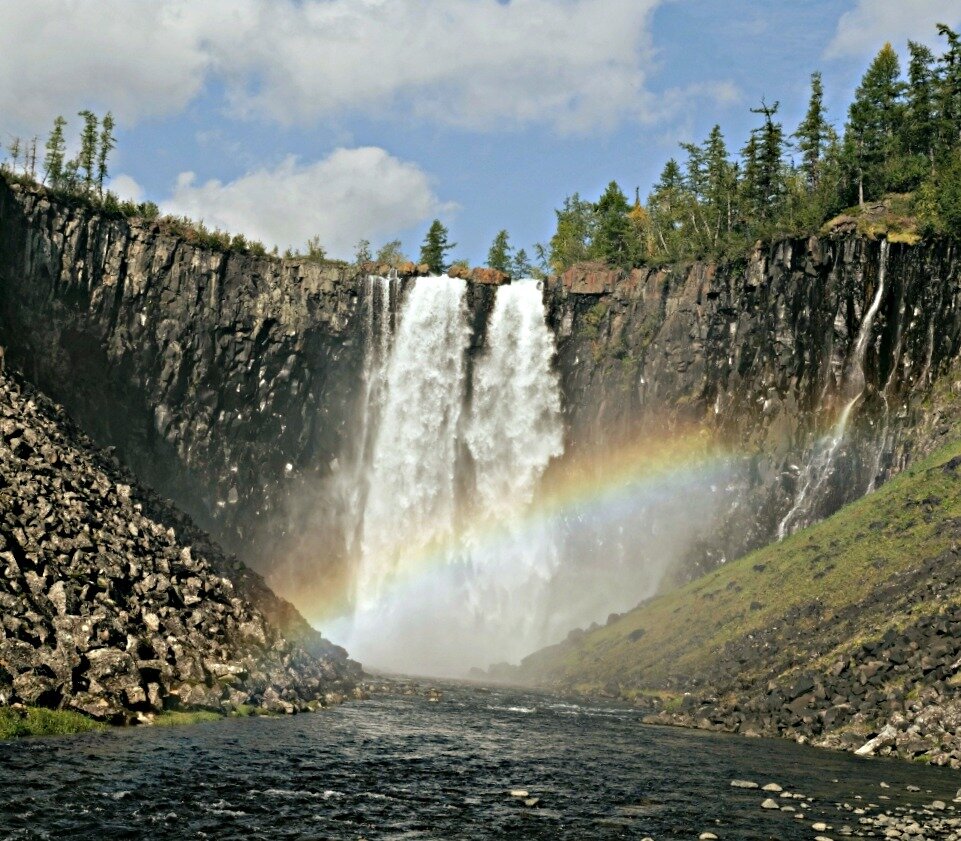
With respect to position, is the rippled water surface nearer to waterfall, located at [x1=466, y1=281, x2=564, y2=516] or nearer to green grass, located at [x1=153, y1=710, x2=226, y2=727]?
green grass, located at [x1=153, y1=710, x2=226, y2=727]

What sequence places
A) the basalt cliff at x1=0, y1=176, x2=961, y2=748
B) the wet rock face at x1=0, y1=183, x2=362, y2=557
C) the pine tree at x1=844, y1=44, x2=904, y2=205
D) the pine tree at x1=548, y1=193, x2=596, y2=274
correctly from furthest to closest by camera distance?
the pine tree at x1=548, y1=193, x2=596, y2=274, the pine tree at x1=844, y1=44, x2=904, y2=205, the wet rock face at x1=0, y1=183, x2=362, y2=557, the basalt cliff at x1=0, y1=176, x2=961, y2=748

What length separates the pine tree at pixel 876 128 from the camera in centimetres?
8581

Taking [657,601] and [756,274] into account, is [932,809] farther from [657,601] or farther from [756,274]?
[756,274]

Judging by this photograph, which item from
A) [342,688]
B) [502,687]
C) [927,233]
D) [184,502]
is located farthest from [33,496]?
[927,233]

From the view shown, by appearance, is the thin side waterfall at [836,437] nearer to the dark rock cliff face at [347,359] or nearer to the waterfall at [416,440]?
the dark rock cliff face at [347,359]

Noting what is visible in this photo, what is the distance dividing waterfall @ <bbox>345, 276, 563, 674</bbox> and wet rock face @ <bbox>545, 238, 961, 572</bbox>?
3.99 meters

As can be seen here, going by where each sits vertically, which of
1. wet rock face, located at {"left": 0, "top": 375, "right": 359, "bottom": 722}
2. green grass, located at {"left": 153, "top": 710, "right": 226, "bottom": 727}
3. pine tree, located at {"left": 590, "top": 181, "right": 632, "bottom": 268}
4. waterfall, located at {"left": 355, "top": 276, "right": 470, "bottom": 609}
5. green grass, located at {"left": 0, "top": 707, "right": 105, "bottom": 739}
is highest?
pine tree, located at {"left": 590, "top": 181, "right": 632, "bottom": 268}

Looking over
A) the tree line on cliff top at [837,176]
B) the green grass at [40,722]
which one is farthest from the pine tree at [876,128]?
the green grass at [40,722]

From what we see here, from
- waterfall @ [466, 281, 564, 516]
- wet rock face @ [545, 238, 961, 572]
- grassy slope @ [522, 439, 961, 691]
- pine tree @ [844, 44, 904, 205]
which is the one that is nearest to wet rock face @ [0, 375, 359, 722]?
grassy slope @ [522, 439, 961, 691]

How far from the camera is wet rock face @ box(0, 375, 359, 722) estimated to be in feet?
104

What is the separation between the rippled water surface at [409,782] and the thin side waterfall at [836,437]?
3723 centimetres

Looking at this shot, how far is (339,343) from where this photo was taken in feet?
279

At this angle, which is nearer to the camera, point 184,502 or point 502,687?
point 502,687

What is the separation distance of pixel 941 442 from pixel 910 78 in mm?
49905
